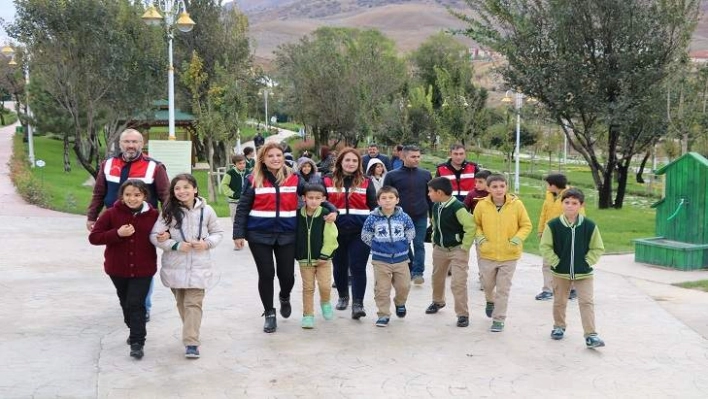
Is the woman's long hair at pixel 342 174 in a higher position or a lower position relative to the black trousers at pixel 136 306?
higher

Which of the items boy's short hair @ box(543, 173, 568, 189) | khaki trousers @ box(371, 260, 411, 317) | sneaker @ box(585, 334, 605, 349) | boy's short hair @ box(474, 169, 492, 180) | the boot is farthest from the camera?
boy's short hair @ box(474, 169, 492, 180)

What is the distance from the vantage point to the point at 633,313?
25.9 ft

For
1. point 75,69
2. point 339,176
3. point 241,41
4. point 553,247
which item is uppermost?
point 241,41

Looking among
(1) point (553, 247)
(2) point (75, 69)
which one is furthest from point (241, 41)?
(1) point (553, 247)

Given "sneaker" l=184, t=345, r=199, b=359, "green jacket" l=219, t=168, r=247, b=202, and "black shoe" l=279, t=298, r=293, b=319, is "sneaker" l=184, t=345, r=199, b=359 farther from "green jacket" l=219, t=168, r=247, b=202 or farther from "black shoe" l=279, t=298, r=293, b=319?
"green jacket" l=219, t=168, r=247, b=202

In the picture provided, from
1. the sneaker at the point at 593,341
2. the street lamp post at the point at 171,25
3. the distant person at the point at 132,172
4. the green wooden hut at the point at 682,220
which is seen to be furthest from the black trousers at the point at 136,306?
the street lamp post at the point at 171,25

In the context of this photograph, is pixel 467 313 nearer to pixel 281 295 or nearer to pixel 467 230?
pixel 467 230

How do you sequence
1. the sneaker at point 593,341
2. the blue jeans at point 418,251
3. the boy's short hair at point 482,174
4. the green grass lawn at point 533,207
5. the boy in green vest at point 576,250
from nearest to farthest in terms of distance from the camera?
1. the sneaker at point 593,341
2. the boy in green vest at point 576,250
3. the boy's short hair at point 482,174
4. the blue jeans at point 418,251
5. the green grass lawn at point 533,207

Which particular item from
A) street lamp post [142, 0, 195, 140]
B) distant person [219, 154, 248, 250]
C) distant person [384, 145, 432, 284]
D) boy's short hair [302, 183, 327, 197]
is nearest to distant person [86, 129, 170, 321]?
boy's short hair [302, 183, 327, 197]

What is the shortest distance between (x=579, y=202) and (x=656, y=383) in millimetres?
1613

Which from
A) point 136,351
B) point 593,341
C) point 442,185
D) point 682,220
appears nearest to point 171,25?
point 682,220

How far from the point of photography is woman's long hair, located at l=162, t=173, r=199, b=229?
6.22 meters

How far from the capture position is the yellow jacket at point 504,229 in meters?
7.05

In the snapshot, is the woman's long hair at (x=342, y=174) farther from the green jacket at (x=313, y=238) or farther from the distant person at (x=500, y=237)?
the distant person at (x=500, y=237)
